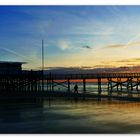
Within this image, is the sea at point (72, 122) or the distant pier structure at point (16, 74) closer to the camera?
the sea at point (72, 122)

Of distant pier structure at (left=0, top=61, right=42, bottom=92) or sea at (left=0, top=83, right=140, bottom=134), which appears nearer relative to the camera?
sea at (left=0, top=83, right=140, bottom=134)

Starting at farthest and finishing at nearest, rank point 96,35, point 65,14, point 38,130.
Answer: point 96,35 → point 65,14 → point 38,130

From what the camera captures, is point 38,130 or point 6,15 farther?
point 6,15

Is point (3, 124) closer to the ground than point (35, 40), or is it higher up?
closer to the ground

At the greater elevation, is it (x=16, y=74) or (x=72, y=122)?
(x=16, y=74)

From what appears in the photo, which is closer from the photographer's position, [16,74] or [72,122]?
[72,122]

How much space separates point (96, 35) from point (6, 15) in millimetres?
3240

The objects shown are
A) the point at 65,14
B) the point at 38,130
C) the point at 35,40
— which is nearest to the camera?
the point at 38,130

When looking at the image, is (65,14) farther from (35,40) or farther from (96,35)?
(35,40)

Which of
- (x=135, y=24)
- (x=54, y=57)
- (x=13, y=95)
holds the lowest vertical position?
(x=13, y=95)

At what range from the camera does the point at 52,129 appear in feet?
41.4

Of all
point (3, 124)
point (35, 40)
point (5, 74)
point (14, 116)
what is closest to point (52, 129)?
point (3, 124)
